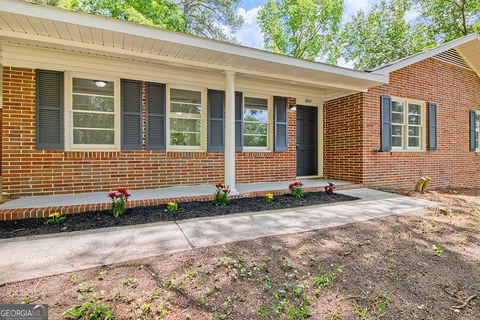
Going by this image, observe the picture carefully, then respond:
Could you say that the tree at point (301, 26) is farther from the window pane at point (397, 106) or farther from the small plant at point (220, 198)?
the small plant at point (220, 198)

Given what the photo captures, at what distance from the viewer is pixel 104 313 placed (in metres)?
1.47

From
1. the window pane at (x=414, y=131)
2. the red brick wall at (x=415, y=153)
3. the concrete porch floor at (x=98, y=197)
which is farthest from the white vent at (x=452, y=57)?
the concrete porch floor at (x=98, y=197)

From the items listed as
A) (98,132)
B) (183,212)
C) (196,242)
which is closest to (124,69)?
(98,132)

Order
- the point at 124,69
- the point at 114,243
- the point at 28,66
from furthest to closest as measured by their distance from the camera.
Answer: the point at 124,69, the point at 28,66, the point at 114,243

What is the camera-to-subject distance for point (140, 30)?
3.33 m

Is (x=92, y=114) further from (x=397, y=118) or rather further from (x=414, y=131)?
(x=414, y=131)

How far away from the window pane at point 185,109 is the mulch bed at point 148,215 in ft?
7.20

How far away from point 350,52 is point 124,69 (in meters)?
19.0

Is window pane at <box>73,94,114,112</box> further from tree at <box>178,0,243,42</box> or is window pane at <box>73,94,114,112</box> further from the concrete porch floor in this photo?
tree at <box>178,0,243,42</box>

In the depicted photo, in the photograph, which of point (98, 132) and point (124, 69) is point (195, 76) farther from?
point (98, 132)

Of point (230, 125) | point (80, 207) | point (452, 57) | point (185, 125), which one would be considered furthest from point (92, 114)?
point (452, 57)

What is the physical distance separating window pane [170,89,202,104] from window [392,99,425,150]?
5371 mm

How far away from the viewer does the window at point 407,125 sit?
6.62 metres

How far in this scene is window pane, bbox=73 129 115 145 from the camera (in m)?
4.48
